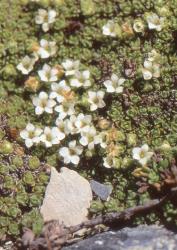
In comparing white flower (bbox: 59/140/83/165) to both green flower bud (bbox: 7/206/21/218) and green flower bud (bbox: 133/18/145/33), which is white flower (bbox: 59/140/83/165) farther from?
green flower bud (bbox: 133/18/145/33)

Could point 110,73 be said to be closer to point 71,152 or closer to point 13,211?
point 71,152

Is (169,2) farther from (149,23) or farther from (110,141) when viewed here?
(110,141)

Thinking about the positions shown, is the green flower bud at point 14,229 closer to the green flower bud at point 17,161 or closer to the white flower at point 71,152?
the green flower bud at point 17,161

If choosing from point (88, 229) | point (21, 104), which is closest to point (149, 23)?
point (21, 104)

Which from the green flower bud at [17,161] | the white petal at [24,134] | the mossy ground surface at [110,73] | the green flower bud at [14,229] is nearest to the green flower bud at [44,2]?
the mossy ground surface at [110,73]

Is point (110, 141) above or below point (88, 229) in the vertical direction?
above
